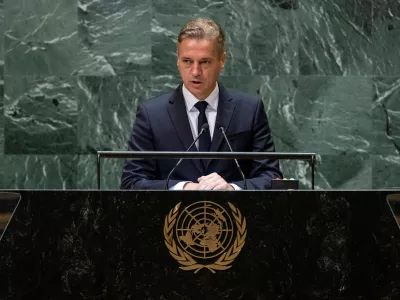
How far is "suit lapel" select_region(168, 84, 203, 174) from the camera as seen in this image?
3600mm

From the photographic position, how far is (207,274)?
240 cm

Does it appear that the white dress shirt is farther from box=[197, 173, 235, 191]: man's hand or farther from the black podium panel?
the black podium panel

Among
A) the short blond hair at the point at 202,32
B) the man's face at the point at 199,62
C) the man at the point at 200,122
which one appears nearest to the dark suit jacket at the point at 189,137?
the man at the point at 200,122

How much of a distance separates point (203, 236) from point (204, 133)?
4.04 feet

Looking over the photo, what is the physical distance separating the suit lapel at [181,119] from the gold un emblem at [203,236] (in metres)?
1.13

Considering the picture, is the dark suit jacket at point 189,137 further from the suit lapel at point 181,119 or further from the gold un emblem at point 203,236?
the gold un emblem at point 203,236

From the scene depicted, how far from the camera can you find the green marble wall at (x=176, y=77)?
17.4 ft

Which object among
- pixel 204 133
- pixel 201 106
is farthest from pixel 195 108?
pixel 204 133

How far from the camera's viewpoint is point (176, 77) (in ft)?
17.5

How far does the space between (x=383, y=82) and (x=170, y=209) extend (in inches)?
134

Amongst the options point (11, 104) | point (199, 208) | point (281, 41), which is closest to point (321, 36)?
point (281, 41)

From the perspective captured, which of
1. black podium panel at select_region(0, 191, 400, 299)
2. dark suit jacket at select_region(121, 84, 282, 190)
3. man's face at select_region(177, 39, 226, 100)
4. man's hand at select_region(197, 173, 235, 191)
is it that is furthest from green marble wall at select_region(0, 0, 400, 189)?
black podium panel at select_region(0, 191, 400, 299)

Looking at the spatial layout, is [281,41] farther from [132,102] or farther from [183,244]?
[183,244]

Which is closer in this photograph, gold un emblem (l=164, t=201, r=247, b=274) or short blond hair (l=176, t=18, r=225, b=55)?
gold un emblem (l=164, t=201, r=247, b=274)
